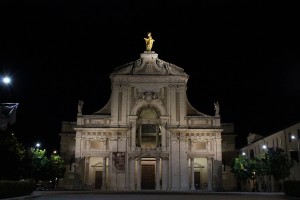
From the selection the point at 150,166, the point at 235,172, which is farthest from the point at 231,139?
the point at 150,166

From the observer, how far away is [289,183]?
39.7 m

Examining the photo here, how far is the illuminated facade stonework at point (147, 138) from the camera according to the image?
67.3 meters

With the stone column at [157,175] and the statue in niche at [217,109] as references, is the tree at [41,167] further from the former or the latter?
the statue in niche at [217,109]

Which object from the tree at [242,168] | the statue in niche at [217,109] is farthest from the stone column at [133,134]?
the tree at [242,168]

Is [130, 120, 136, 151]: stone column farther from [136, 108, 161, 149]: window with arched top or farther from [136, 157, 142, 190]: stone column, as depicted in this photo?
[136, 157, 142, 190]: stone column

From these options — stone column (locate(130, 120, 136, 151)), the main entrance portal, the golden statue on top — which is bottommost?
the main entrance portal

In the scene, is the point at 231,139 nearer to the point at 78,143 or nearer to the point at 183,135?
the point at 183,135

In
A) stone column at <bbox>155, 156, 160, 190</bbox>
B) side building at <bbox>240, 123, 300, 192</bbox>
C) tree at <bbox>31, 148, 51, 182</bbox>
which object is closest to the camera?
side building at <bbox>240, 123, 300, 192</bbox>

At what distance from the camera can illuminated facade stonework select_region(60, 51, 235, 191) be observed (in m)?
67.3

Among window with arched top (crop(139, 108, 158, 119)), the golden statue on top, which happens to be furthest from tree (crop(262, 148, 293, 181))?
the golden statue on top

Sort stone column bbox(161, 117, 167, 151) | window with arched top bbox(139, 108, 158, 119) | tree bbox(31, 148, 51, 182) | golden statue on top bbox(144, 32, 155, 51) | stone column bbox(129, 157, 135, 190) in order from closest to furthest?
1. tree bbox(31, 148, 51, 182)
2. stone column bbox(129, 157, 135, 190)
3. stone column bbox(161, 117, 167, 151)
4. window with arched top bbox(139, 108, 158, 119)
5. golden statue on top bbox(144, 32, 155, 51)

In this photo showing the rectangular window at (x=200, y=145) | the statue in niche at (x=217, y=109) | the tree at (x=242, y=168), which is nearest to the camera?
the tree at (x=242, y=168)

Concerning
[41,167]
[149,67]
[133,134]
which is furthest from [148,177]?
[149,67]

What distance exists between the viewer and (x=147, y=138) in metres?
73.1
